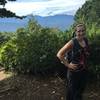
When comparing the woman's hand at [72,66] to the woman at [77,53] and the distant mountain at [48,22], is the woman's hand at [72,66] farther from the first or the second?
the distant mountain at [48,22]

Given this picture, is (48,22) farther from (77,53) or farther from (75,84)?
(77,53)

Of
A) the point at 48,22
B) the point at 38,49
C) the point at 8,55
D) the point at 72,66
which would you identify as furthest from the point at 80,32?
the point at 48,22

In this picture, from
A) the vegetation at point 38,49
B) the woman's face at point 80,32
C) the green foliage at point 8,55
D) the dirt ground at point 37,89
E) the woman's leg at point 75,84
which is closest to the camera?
the woman's face at point 80,32

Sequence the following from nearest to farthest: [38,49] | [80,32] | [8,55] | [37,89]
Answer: [80,32], [37,89], [38,49], [8,55]

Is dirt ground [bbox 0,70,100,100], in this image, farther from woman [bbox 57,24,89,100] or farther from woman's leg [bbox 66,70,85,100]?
woman [bbox 57,24,89,100]

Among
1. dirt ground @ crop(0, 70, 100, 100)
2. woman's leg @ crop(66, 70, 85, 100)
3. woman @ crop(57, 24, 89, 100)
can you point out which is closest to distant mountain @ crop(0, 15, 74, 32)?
dirt ground @ crop(0, 70, 100, 100)

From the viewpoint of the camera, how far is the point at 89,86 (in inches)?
420

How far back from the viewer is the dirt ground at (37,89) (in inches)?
408

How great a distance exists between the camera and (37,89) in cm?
1072

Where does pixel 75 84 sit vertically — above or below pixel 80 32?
below

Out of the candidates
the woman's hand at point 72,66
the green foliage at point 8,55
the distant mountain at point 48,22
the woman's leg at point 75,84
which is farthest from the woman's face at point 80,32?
the distant mountain at point 48,22

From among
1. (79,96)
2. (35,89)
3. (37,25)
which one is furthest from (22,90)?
(79,96)

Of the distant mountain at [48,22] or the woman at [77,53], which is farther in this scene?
the distant mountain at [48,22]

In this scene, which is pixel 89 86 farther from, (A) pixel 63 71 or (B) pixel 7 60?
(B) pixel 7 60
